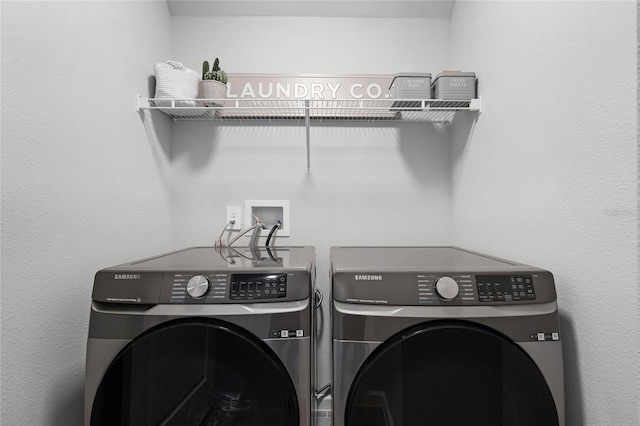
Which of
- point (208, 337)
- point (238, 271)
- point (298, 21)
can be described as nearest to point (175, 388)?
point (208, 337)

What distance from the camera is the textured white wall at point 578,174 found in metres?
0.71

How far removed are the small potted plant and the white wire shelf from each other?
0.03m

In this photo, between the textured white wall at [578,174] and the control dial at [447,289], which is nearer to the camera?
the textured white wall at [578,174]

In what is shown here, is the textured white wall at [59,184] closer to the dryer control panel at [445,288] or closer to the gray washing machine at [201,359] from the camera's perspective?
the gray washing machine at [201,359]

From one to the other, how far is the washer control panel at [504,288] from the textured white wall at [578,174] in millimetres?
132

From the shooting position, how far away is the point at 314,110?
1.59 metres

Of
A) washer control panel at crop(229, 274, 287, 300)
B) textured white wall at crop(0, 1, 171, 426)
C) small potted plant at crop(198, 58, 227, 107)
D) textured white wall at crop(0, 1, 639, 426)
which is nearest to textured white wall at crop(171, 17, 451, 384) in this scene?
textured white wall at crop(0, 1, 639, 426)

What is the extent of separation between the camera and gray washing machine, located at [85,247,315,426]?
0.83m

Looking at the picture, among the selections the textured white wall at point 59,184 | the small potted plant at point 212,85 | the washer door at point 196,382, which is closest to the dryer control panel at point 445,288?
the washer door at point 196,382

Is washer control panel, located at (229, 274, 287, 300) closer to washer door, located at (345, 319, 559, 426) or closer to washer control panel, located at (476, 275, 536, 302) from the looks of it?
washer door, located at (345, 319, 559, 426)

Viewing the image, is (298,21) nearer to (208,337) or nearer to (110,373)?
(208,337)

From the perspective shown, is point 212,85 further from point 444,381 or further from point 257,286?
point 444,381

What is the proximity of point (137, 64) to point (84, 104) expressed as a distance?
42 cm

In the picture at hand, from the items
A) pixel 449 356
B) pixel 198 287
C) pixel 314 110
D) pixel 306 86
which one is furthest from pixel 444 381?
pixel 306 86
